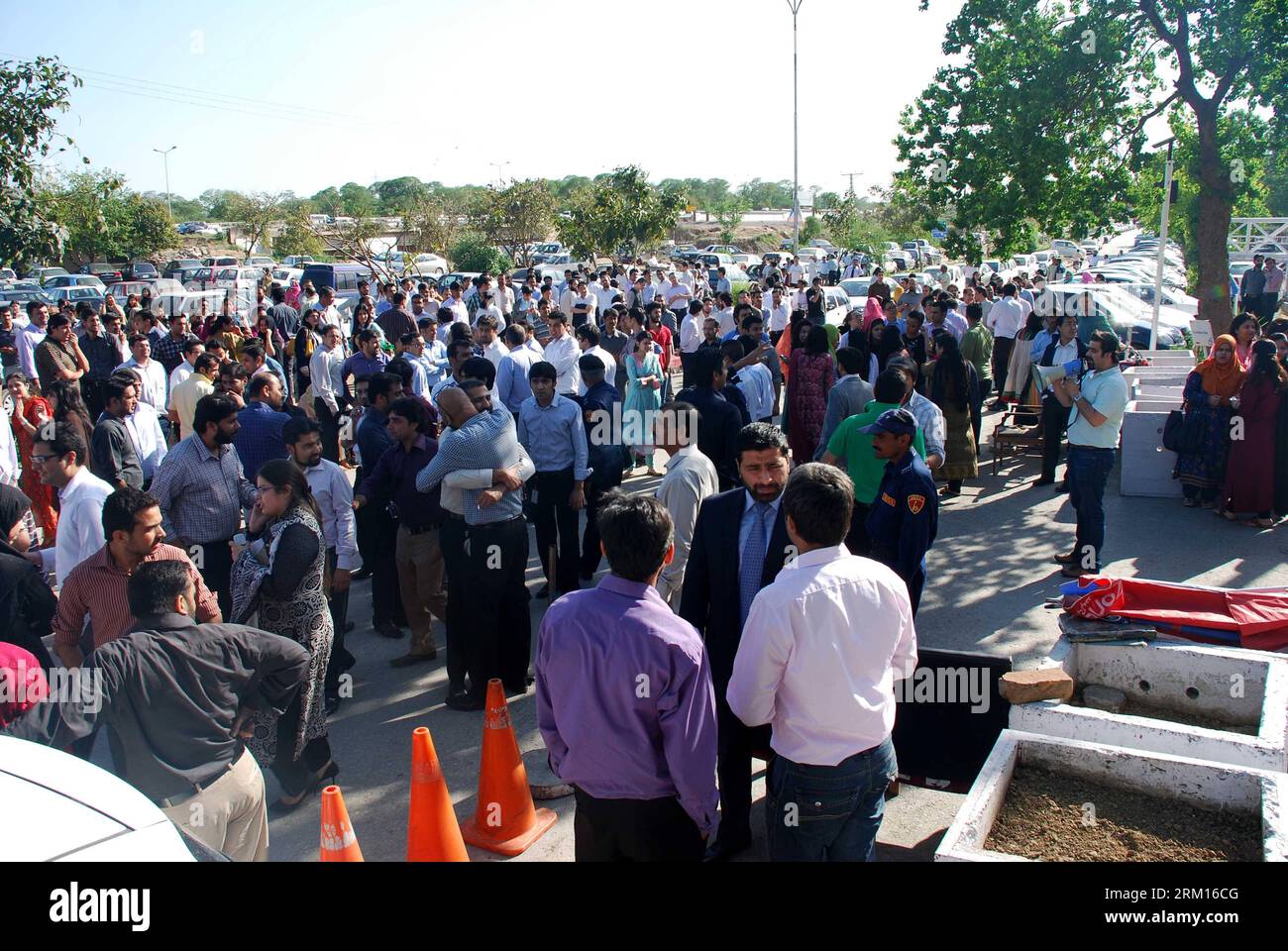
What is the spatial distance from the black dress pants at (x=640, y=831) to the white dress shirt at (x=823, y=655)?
0.40m

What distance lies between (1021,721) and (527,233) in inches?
1465

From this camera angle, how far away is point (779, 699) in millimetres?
3250

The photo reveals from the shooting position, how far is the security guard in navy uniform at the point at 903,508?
4809mm

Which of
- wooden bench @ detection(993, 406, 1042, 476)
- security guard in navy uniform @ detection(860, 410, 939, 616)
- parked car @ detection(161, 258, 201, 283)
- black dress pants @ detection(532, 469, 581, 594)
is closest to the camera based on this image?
security guard in navy uniform @ detection(860, 410, 939, 616)

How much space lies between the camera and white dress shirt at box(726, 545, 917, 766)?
121 inches

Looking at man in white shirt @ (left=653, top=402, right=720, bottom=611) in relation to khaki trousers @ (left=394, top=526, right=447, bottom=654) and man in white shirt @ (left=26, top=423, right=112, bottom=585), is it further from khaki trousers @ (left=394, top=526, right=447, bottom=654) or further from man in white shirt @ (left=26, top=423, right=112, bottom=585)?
man in white shirt @ (left=26, top=423, right=112, bottom=585)

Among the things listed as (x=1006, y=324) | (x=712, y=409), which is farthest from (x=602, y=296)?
(x=712, y=409)

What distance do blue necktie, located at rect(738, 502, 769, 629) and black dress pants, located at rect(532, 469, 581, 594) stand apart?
128 inches

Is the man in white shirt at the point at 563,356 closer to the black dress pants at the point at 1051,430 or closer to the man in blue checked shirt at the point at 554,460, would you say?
the man in blue checked shirt at the point at 554,460

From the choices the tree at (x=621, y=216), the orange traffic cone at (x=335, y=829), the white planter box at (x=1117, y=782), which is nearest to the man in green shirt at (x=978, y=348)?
the white planter box at (x=1117, y=782)

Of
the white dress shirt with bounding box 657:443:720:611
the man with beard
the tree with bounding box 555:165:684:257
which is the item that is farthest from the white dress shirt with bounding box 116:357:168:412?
the tree with bounding box 555:165:684:257

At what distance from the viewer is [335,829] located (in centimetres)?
369

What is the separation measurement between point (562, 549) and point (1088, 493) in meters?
4.03
